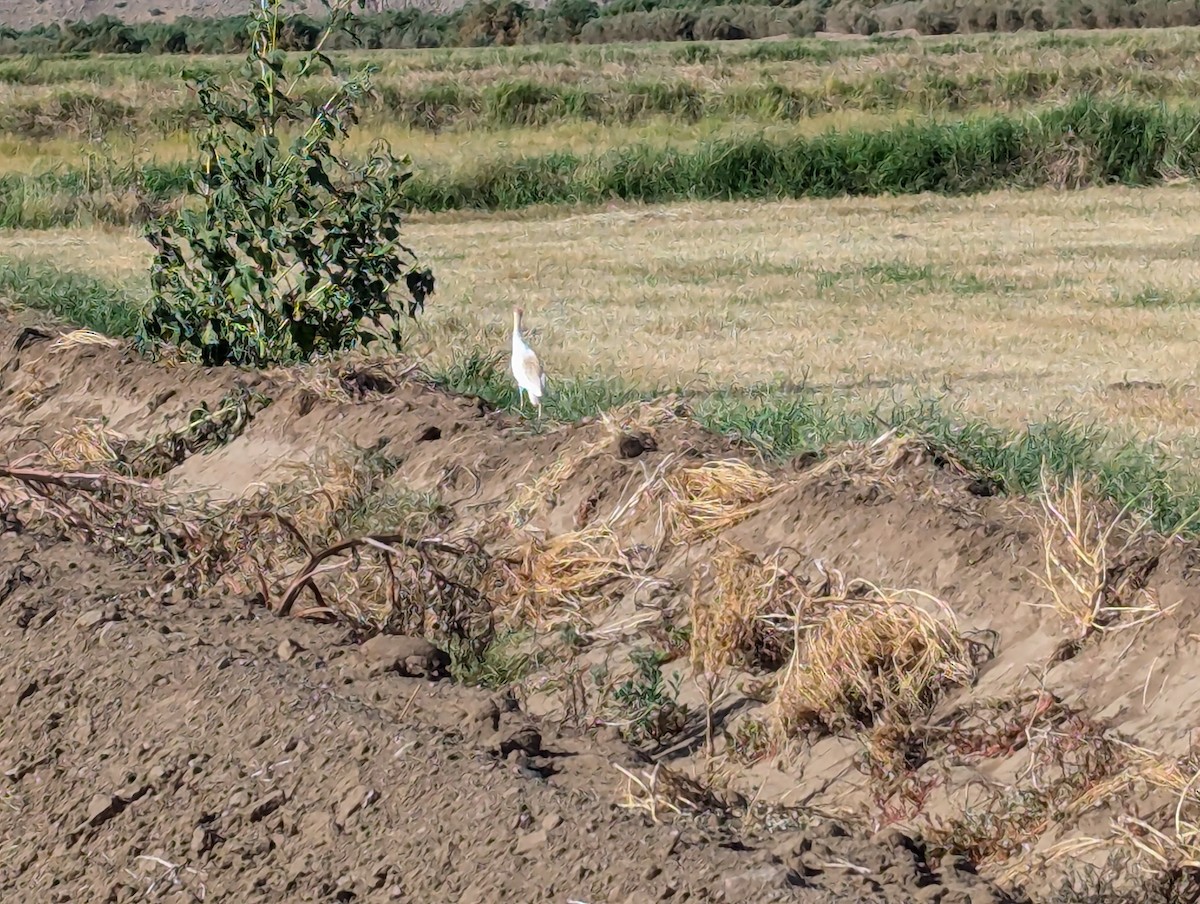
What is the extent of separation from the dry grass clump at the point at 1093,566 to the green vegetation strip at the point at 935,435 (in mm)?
198

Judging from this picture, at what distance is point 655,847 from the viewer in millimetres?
3422

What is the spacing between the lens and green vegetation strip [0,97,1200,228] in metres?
21.6

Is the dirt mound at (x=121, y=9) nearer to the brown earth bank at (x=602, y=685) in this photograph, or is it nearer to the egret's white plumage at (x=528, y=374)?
the egret's white plumage at (x=528, y=374)

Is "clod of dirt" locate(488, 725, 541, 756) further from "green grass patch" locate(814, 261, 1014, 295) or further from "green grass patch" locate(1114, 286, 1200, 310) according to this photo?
"green grass patch" locate(814, 261, 1014, 295)

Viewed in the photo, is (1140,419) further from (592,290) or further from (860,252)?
(860,252)

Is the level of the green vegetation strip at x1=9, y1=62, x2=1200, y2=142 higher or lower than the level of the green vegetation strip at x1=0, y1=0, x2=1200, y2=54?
higher

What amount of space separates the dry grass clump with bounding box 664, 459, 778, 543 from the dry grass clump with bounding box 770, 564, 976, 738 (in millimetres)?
898

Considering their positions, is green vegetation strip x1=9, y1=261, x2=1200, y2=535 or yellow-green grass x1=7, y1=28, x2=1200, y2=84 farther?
yellow-green grass x1=7, y1=28, x2=1200, y2=84

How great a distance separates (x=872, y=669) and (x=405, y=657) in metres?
1.19

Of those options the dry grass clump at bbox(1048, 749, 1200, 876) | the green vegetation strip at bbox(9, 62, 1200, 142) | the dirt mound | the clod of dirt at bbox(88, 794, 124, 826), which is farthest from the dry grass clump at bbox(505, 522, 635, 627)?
the dirt mound

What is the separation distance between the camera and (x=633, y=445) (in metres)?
5.75

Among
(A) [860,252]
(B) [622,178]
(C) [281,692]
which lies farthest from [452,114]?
(C) [281,692]

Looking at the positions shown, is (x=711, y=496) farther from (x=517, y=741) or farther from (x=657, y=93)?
(x=657, y=93)

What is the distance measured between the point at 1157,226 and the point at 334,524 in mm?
13408
